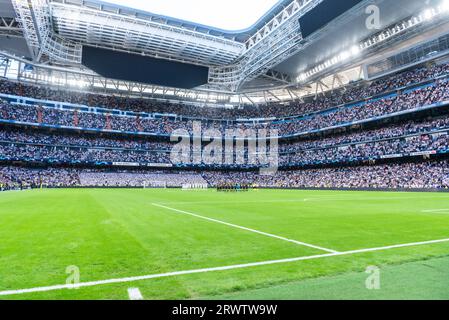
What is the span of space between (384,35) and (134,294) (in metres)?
52.1

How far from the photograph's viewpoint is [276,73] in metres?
63.1

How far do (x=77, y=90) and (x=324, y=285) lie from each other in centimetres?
7320

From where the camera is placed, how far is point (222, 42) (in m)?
49.1

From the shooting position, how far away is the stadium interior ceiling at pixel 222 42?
38938 mm

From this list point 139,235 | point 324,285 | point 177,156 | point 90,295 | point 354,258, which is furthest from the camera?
point 177,156

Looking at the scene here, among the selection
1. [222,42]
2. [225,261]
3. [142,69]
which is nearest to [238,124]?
[142,69]

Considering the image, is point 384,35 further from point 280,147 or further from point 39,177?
point 39,177

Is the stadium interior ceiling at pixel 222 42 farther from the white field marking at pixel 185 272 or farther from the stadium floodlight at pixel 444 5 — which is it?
the white field marking at pixel 185 272

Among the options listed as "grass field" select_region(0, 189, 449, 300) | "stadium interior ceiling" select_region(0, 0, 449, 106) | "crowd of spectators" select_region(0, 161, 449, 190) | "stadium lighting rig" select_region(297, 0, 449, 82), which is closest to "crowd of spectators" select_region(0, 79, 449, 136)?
"stadium interior ceiling" select_region(0, 0, 449, 106)

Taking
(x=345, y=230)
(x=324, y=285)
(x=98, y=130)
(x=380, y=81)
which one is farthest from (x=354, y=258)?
(x=98, y=130)

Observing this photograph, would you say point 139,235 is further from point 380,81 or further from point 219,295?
point 380,81

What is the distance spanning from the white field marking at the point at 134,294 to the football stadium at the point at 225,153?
1.1 inches

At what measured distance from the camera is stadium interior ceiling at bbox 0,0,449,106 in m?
38.9

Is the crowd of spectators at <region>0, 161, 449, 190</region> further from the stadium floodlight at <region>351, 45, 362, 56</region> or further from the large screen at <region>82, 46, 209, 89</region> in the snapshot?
the large screen at <region>82, 46, 209, 89</region>
